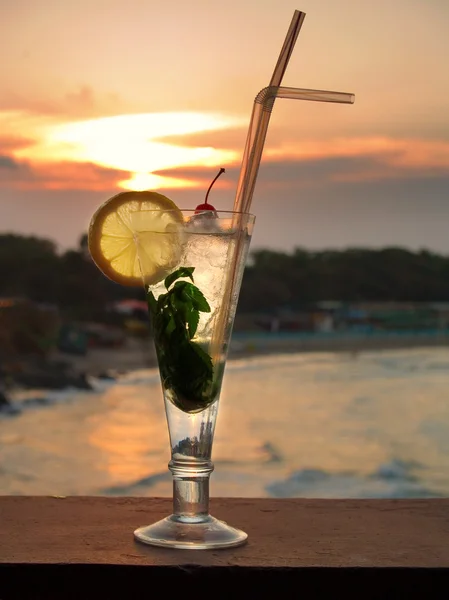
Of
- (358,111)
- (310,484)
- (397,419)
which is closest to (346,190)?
(358,111)

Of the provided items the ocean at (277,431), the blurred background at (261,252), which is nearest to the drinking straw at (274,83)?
the blurred background at (261,252)

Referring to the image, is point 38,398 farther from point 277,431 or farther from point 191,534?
point 191,534

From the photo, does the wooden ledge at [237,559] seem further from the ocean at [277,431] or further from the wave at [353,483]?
the wave at [353,483]

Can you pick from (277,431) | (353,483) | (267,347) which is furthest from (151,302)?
(353,483)

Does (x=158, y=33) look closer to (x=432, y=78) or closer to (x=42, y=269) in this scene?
(x=432, y=78)

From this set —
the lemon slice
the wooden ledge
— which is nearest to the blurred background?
the lemon slice

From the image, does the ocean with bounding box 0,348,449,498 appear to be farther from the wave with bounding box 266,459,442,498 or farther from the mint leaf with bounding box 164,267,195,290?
the mint leaf with bounding box 164,267,195,290
